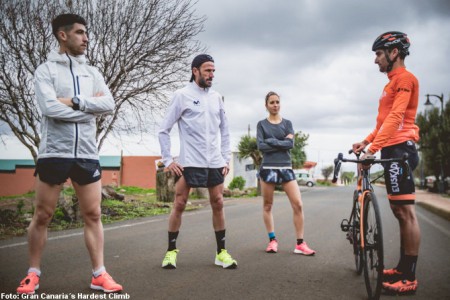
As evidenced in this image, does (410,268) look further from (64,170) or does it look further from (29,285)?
(29,285)

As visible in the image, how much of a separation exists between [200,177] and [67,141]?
4.93 ft

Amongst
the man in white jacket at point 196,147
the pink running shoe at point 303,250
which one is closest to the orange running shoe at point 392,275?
the pink running shoe at point 303,250

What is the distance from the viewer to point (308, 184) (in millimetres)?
61750

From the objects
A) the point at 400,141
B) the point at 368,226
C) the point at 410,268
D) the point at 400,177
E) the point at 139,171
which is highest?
the point at 400,141

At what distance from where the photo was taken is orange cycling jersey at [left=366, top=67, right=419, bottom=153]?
350 centimetres

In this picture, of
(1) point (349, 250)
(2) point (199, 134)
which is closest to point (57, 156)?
(2) point (199, 134)

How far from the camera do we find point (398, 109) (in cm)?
350

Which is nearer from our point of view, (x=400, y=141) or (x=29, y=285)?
(x=29, y=285)

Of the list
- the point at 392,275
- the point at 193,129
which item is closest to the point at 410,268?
the point at 392,275

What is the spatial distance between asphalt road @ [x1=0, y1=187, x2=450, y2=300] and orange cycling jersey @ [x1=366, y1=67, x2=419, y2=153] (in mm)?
1321

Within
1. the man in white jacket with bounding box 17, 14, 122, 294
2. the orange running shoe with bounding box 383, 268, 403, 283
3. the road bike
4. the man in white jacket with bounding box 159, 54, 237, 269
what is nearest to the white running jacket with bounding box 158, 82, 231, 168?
the man in white jacket with bounding box 159, 54, 237, 269

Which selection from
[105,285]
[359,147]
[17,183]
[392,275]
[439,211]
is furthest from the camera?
[17,183]

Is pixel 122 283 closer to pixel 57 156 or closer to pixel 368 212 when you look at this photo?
pixel 57 156

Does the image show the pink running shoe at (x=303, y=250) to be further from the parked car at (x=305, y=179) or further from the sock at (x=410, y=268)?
the parked car at (x=305, y=179)
